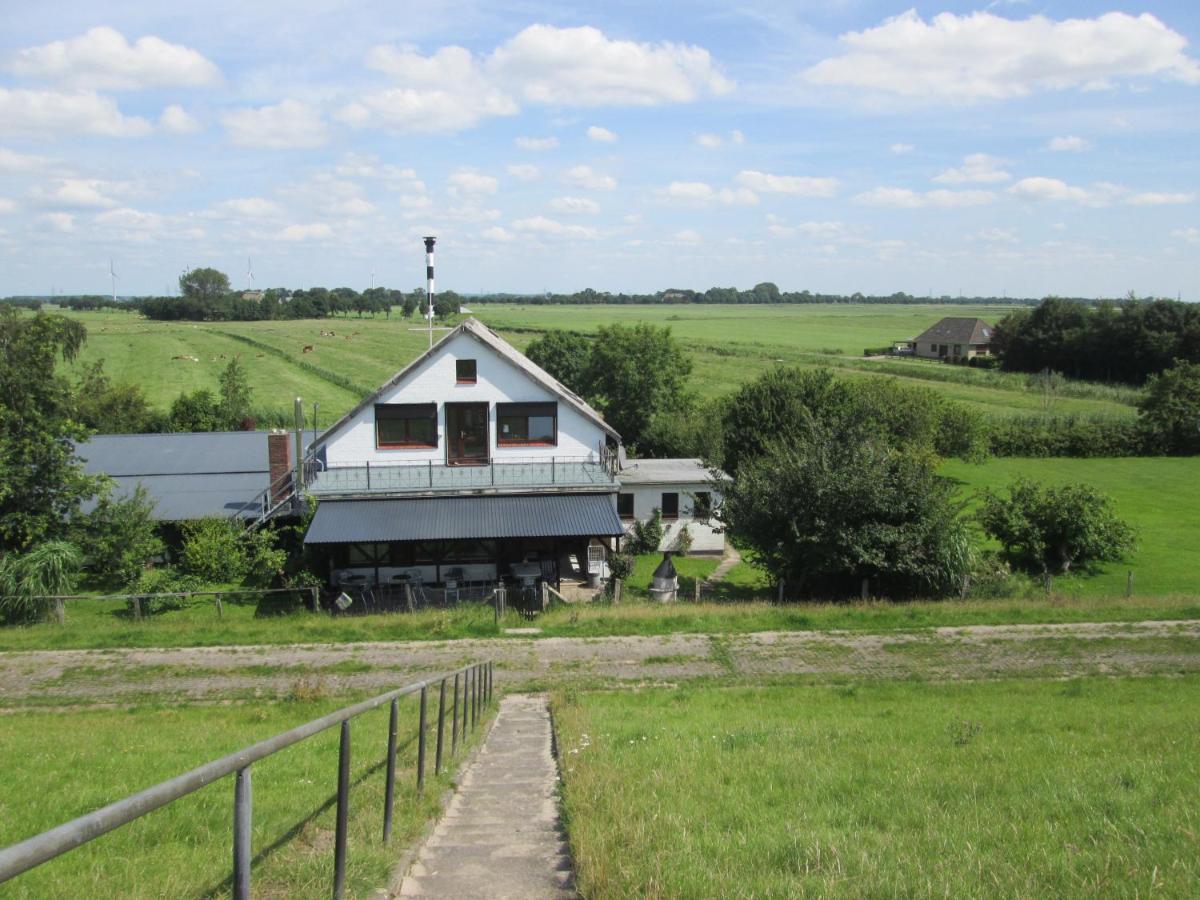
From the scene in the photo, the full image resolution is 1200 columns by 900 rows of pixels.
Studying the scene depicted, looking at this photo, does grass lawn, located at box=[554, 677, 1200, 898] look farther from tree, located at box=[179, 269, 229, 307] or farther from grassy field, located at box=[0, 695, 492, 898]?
tree, located at box=[179, 269, 229, 307]

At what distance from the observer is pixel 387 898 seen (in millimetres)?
5281

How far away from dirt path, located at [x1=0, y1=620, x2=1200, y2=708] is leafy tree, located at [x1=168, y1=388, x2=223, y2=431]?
31130 mm

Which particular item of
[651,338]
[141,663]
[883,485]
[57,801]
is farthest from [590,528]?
[651,338]

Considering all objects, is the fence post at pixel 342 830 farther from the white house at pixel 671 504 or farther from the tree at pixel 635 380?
the tree at pixel 635 380

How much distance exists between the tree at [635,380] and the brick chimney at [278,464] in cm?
2959

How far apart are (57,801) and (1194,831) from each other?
9598 millimetres

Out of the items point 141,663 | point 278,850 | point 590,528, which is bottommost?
point 141,663

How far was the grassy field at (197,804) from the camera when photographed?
5.29 m

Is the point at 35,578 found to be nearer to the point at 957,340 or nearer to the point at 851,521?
the point at 851,521

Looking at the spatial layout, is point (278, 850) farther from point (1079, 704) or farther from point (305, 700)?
point (1079, 704)

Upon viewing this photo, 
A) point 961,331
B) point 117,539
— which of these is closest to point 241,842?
point 117,539

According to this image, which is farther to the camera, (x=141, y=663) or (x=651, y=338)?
(x=651, y=338)

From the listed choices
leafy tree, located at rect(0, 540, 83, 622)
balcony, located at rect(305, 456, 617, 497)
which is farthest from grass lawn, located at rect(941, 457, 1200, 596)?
leafy tree, located at rect(0, 540, 83, 622)

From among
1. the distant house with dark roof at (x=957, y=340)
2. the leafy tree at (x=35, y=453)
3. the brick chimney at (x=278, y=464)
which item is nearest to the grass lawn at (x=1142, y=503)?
the brick chimney at (x=278, y=464)
